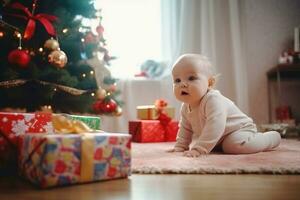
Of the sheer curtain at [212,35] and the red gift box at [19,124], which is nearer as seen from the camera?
the red gift box at [19,124]

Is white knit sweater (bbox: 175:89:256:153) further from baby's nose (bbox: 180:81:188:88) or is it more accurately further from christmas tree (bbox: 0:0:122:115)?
christmas tree (bbox: 0:0:122:115)

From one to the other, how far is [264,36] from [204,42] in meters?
0.55

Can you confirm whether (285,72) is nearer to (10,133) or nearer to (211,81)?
(211,81)

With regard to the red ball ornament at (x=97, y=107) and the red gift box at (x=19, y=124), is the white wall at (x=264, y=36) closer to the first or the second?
the red ball ornament at (x=97, y=107)

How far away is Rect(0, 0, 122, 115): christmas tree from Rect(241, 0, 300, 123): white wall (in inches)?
55.1

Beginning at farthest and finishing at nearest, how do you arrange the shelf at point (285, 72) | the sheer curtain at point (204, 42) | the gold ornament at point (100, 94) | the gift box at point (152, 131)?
the sheer curtain at point (204, 42)
the shelf at point (285, 72)
the gift box at point (152, 131)
the gold ornament at point (100, 94)

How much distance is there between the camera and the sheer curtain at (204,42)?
2.51 m

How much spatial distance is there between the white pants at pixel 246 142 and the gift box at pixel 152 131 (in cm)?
75

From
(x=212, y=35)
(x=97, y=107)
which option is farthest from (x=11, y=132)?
(x=212, y=35)

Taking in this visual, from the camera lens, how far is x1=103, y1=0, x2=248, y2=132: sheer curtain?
2.51 metres

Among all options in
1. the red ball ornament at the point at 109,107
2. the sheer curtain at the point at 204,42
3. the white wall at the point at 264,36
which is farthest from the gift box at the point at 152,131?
the white wall at the point at 264,36

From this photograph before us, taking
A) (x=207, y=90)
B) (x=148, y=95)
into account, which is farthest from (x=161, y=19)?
(x=207, y=90)

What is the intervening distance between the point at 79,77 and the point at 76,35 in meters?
0.21

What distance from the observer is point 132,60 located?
256 centimetres
